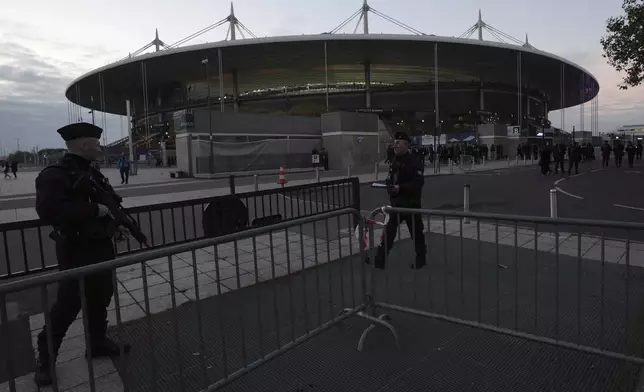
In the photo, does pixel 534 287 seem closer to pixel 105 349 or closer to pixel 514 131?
pixel 105 349

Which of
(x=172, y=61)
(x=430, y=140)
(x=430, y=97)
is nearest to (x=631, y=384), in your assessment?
(x=430, y=140)

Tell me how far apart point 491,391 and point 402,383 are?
58 centimetres

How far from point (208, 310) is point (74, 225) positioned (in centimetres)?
169

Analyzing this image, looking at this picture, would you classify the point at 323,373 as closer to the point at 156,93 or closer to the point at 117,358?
the point at 117,358

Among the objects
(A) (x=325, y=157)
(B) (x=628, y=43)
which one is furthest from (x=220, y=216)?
(A) (x=325, y=157)

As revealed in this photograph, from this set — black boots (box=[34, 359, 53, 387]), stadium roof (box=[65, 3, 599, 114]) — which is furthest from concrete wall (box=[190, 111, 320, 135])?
black boots (box=[34, 359, 53, 387])

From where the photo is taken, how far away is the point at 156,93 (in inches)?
2571

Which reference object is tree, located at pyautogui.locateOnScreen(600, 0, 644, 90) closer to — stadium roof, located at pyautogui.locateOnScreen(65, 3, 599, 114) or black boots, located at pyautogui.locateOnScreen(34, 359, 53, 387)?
black boots, located at pyautogui.locateOnScreen(34, 359, 53, 387)

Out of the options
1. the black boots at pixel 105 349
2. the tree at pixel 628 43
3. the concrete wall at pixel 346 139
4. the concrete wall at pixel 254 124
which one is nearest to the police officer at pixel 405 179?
the black boots at pixel 105 349

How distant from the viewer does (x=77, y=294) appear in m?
3.05

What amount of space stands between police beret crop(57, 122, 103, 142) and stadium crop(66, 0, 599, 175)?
79.1 feet

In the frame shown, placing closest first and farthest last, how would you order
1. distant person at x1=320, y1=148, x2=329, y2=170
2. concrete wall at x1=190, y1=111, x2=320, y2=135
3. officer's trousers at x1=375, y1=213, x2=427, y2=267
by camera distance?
officer's trousers at x1=375, y1=213, x2=427, y2=267 → concrete wall at x1=190, y1=111, x2=320, y2=135 → distant person at x1=320, y1=148, x2=329, y2=170

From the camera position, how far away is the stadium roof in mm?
46531

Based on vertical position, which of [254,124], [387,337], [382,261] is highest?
[254,124]
